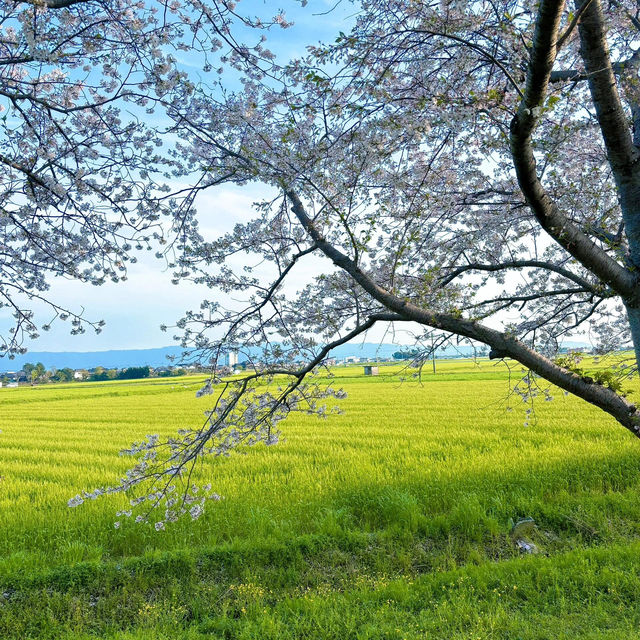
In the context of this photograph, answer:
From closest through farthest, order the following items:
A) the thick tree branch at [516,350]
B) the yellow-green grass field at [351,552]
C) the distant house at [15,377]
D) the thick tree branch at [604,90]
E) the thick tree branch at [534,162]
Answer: the thick tree branch at [534,162]
the thick tree branch at [604,90]
the thick tree branch at [516,350]
the yellow-green grass field at [351,552]
the distant house at [15,377]

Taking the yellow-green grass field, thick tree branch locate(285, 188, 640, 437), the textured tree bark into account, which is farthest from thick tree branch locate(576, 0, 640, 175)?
the yellow-green grass field

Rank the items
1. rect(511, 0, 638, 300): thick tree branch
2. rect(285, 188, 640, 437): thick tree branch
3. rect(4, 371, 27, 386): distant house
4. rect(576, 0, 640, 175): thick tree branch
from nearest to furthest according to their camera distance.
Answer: rect(511, 0, 638, 300): thick tree branch, rect(576, 0, 640, 175): thick tree branch, rect(285, 188, 640, 437): thick tree branch, rect(4, 371, 27, 386): distant house

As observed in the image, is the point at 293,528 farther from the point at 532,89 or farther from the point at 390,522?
the point at 532,89

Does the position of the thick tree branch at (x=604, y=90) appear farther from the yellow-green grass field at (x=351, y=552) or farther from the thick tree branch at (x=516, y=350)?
the yellow-green grass field at (x=351, y=552)

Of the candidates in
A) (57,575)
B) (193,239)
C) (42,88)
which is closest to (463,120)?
(193,239)

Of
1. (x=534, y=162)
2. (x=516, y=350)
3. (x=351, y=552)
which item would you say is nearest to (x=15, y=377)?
(x=351, y=552)

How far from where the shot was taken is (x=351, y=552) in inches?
244

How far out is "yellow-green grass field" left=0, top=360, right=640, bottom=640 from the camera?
4.55m

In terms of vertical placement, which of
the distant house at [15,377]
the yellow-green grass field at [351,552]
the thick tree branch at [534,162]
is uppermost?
the thick tree branch at [534,162]

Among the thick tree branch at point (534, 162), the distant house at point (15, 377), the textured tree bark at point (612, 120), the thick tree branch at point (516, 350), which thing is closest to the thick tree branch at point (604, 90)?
the textured tree bark at point (612, 120)

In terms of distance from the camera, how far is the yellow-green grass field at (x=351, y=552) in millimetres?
4547

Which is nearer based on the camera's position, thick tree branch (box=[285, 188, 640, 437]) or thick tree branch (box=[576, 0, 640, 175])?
thick tree branch (box=[576, 0, 640, 175])

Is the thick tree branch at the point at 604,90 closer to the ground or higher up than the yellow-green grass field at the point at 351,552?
higher up

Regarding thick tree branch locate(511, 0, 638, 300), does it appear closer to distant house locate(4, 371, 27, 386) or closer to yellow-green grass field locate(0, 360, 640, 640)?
yellow-green grass field locate(0, 360, 640, 640)
